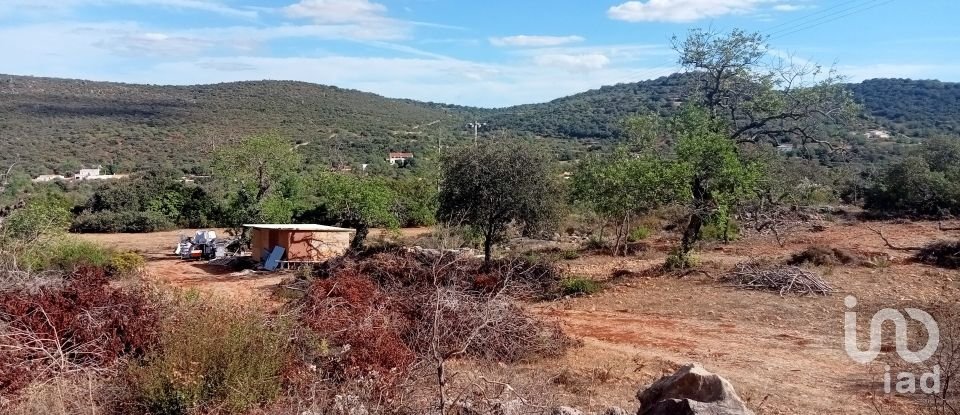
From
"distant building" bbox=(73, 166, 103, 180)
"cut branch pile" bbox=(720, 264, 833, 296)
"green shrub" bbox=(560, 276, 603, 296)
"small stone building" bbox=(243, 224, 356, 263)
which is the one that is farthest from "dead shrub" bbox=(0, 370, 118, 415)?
"distant building" bbox=(73, 166, 103, 180)

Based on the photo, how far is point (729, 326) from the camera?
10.4 m

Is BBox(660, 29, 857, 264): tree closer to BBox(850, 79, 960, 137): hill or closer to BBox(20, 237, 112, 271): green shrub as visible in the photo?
BBox(20, 237, 112, 271): green shrub

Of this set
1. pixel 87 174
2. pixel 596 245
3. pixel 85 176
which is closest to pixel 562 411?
pixel 596 245

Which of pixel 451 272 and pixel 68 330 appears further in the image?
pixel 451 272

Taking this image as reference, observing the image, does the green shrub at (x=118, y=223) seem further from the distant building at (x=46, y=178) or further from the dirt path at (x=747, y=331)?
the dirt path at (x=747, y=331)

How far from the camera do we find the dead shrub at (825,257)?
14258 millimetres

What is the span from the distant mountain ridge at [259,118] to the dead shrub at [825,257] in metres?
26.7

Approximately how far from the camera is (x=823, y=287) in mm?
11961

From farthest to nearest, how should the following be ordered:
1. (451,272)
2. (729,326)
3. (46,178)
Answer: (46,178) → (451,272) → (729,326)

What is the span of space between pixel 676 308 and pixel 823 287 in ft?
8.85

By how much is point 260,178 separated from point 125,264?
25.0 ft

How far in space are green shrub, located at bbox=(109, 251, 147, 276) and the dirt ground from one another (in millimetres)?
1037

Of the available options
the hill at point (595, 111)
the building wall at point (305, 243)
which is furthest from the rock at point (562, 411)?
the hill at point (595, 111)

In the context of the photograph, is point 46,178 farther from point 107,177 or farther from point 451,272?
point 451,272
